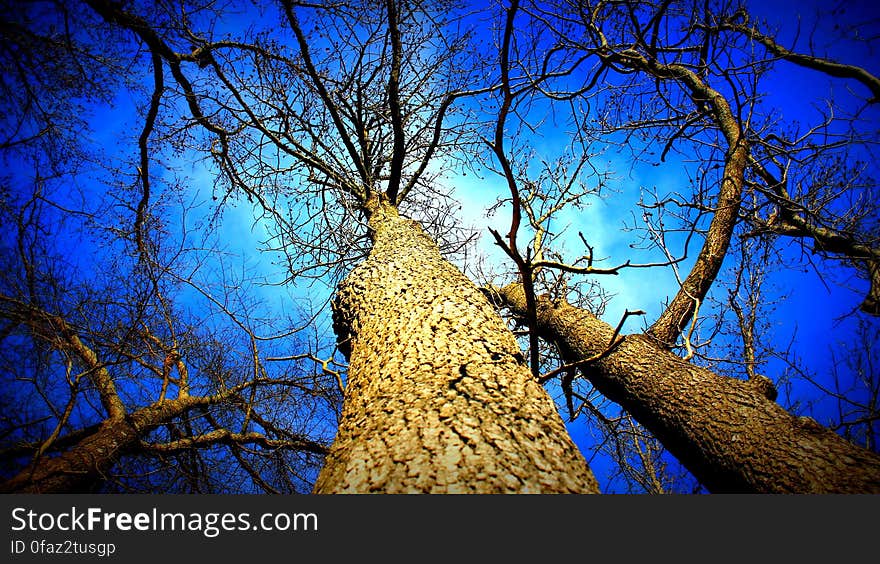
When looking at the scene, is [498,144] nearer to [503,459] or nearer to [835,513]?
[503,459]

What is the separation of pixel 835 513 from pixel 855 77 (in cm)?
320

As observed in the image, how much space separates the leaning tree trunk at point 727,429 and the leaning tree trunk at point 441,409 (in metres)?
0.46

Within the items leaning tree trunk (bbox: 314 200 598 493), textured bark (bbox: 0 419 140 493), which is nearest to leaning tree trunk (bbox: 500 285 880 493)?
leaning tree trunk (bbox: 314 200 598 493)

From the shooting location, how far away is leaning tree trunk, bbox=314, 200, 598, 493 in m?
0.83

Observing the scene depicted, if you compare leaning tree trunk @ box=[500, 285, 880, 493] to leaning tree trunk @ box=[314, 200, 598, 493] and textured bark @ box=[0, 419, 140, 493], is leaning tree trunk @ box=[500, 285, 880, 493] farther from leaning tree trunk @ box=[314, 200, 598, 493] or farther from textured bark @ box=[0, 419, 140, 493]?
textured bark @ box=[0, 419, 140, 493]

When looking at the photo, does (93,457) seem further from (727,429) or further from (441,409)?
(727,429)

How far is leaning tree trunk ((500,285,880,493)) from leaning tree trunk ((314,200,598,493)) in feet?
1.50

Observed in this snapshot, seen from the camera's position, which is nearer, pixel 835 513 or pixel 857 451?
pixel 835 513

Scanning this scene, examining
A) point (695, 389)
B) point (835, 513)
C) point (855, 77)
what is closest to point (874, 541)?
point (835, 513)

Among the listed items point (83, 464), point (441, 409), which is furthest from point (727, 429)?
point (83, 464)

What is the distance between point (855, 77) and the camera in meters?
2.53

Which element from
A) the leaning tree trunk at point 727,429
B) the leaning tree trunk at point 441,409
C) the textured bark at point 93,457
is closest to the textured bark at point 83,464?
the textured bark at point 93,457

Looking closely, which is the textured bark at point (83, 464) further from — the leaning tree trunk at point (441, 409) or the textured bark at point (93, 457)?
the leaning tree trunk at point (441, 409)

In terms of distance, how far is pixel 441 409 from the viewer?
103 centimetres
